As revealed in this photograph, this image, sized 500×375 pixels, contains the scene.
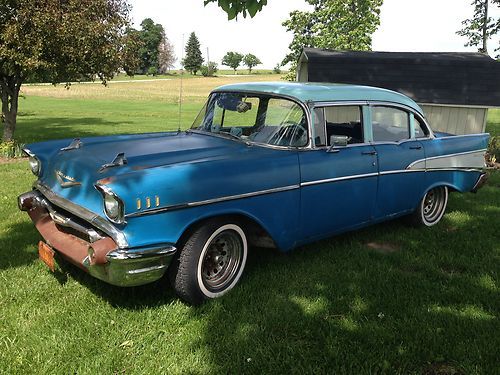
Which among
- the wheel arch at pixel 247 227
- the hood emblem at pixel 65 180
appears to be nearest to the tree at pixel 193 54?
the hood emblem at pixel 65 180

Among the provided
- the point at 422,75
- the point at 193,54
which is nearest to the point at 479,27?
the point at 422,75

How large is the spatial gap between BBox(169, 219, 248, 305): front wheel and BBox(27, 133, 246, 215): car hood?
58 cm

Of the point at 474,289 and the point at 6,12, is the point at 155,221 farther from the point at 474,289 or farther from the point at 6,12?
the point at 6,12

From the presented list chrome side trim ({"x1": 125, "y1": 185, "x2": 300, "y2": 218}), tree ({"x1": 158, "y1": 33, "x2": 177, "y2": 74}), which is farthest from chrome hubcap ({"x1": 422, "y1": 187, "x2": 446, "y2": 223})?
tree ({"x1": 158, "y1": 33, "x2": 177, "y2": 74})

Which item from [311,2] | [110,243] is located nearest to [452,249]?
[110,243]

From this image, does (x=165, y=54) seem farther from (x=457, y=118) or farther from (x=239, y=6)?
(x=457, y=118)

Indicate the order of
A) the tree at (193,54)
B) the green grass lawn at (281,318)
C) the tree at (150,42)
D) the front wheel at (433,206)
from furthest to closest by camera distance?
the tree at (150,42) → the tree at (193,54) → the front wheel at (433,206) → the green grass lawn at (281,318)

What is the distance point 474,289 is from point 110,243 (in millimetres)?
3042

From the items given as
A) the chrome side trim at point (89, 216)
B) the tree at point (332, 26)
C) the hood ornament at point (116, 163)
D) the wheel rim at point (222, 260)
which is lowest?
the wheel rim at point (222, 260)

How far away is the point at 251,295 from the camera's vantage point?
3.61 metres

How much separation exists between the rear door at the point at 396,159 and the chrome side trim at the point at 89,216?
9.01 ft

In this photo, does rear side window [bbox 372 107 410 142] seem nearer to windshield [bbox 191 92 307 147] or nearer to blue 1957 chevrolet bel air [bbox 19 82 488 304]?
blue 1957 chevrolet bel air [bbox 19 82 488 304]

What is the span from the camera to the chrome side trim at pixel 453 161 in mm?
5065

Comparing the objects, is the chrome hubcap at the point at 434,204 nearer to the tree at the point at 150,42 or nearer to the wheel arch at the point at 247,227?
the wheel arch at the point at 247,227
